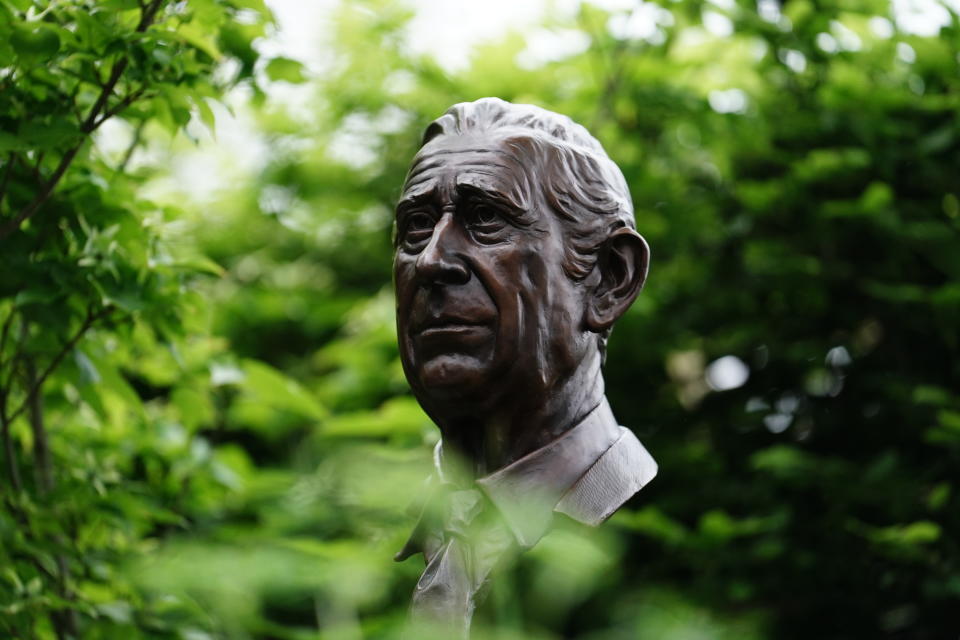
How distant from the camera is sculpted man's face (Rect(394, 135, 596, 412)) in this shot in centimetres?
301

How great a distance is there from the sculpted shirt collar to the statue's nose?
1.50ft

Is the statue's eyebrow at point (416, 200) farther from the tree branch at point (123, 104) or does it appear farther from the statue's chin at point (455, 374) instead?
the tree branch at point (123, 104)

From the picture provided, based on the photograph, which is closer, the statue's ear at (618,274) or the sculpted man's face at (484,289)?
the sculpted man's face at (484,289)

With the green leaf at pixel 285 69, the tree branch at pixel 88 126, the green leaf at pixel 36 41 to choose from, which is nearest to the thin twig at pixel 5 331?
the tree branch at pixel 88 126

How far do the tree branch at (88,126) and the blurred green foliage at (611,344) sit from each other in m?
0.01

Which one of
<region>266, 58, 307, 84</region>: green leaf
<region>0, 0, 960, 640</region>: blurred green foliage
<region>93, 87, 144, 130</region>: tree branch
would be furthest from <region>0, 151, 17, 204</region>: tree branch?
<region>266, 58, 307, 84</region>: green leaf

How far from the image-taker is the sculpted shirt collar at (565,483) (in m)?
3.01

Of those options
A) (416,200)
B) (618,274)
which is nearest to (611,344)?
(618,274)

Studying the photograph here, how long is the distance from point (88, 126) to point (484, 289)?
1.25 m

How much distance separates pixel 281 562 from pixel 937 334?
4.09m

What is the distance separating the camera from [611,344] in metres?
6.02

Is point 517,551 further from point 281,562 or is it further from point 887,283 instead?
point 887,283

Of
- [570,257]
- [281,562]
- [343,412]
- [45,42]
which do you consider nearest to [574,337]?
[570,257]

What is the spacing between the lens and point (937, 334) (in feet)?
18.7
